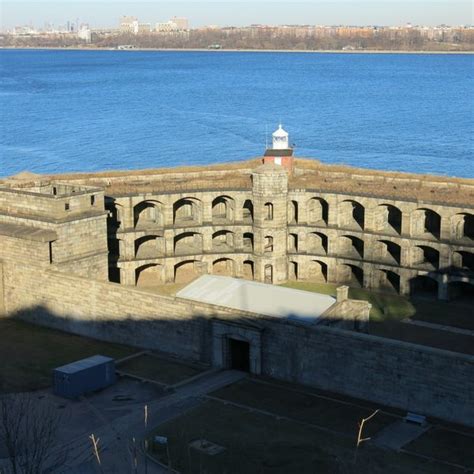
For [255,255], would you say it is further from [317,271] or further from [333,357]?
[333,357]

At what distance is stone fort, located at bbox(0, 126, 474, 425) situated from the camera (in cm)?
3922

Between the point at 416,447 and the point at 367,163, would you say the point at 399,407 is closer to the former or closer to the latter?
the point at 416,447

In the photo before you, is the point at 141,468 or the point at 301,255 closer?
the point at 141,468

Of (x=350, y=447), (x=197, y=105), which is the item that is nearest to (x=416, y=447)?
(x=350, y=447)

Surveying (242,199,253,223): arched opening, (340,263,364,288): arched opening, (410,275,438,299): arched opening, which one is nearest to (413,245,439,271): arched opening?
(410,275,438,299): arched opening

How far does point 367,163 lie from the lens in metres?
119

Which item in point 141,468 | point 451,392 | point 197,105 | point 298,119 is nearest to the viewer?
point 141,468

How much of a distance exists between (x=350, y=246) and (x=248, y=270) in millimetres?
7326

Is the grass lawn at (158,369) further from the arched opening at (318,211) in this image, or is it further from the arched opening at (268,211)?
the arched opening at (318,211)

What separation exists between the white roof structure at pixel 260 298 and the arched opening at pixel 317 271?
1712cm

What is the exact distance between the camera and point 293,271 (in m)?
64.9

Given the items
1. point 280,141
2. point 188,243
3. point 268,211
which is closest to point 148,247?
point 188,243

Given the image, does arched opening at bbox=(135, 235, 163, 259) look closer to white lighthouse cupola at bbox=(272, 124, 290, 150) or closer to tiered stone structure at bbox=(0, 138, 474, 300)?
tiered stone structure at bbox=(0, 138, 474, 300)

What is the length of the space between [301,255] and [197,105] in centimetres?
12344
